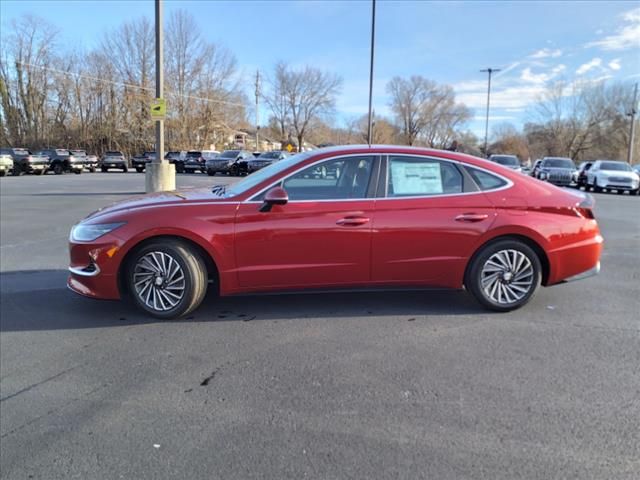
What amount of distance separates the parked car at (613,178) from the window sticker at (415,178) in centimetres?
2298

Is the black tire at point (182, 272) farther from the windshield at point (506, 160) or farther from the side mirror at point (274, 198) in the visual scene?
the windshield at point (506, 160)

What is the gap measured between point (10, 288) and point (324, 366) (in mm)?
4093

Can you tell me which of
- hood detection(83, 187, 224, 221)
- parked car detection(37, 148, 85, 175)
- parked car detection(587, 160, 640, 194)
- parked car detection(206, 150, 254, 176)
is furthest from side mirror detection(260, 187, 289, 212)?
parked car detection(37, 148, 85, 175)

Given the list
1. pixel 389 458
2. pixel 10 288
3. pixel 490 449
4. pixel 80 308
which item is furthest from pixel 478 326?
pixel 10 288

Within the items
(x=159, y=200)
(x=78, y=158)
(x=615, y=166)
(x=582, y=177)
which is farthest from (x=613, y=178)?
(x=78, y=158)

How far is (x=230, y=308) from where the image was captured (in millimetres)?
4750

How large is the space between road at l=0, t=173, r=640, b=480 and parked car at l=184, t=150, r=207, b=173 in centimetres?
3261

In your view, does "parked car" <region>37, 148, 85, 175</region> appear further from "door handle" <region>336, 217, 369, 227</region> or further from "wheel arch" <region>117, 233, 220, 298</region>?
"door handle" <region>336, 217, 369, 227</region>

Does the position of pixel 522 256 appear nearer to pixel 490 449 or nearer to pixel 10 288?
pixel 490 449

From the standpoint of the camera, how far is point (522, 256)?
4.53 meters

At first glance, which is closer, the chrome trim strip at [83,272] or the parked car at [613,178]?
the chrome trim strip at [83,272]

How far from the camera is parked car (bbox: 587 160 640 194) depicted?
2297 cm

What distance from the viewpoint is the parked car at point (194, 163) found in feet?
120

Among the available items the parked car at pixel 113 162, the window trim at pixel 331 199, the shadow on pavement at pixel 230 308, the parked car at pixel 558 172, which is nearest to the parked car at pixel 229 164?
the parked car at pixel 113 162
